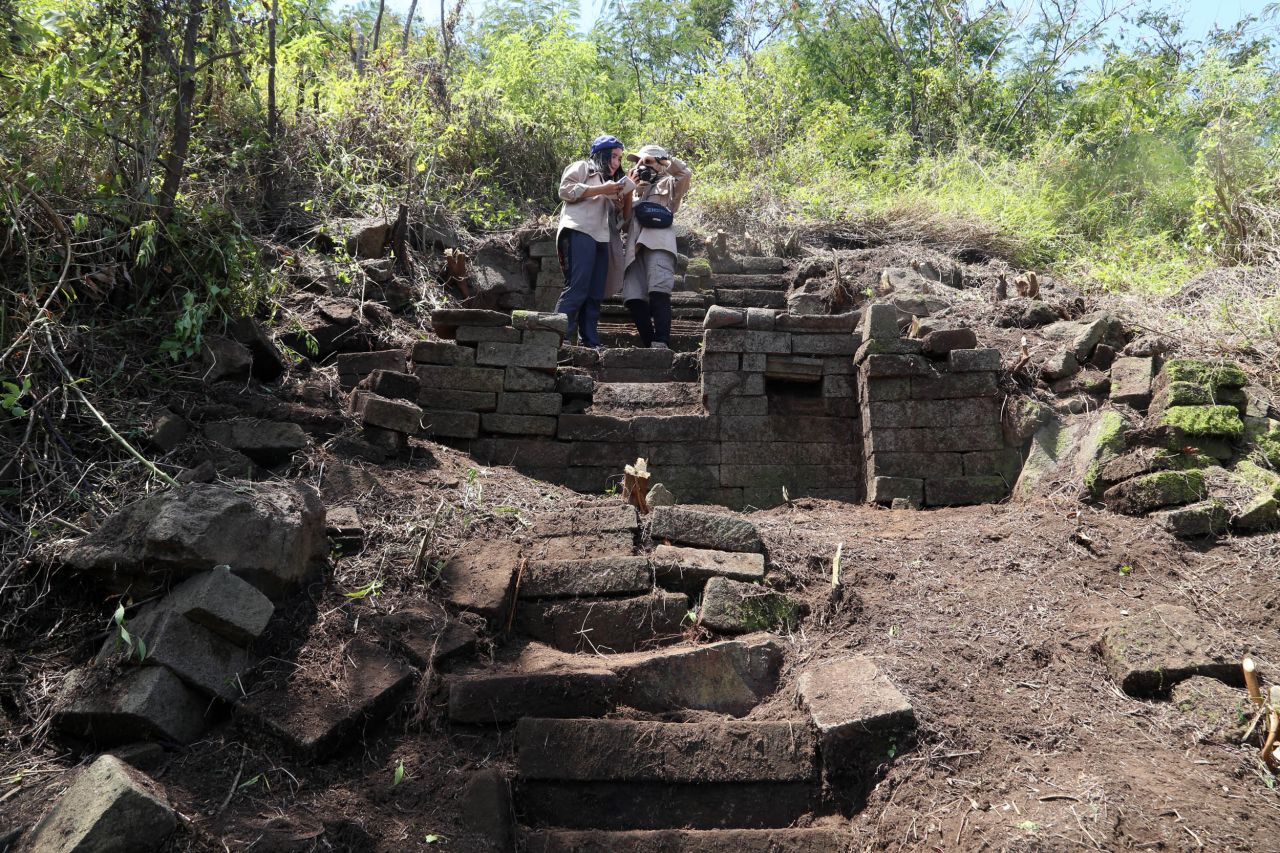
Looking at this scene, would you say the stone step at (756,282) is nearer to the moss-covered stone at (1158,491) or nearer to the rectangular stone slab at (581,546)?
the moss-covered stone at (1158,491)

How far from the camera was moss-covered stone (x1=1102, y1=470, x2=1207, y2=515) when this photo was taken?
496 centimetres

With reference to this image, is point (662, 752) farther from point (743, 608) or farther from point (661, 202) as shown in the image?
point (661, 202)

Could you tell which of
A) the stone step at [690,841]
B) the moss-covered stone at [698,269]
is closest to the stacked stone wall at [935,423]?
the stone step at [690,841]

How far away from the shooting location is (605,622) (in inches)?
168

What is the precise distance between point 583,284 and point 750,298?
1.93m

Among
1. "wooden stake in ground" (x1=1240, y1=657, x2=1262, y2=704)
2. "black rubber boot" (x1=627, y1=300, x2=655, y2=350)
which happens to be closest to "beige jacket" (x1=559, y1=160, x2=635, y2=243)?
"black rubber boot" (x1=627, y1=300, x2=655, y2=350)

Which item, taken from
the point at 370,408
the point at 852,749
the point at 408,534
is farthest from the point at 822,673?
the point at 370,408

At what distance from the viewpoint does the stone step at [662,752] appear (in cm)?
348

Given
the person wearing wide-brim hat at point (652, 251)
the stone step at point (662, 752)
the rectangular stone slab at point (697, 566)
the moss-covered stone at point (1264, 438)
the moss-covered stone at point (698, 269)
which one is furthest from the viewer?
the moss-covered stone at point (698, 269)

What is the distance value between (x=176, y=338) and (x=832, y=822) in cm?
412

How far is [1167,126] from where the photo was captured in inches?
469

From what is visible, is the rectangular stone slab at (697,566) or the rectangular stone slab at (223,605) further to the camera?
the rectangular stone slab at (697,566)

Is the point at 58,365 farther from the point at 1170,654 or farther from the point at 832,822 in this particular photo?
the point at 1170,654

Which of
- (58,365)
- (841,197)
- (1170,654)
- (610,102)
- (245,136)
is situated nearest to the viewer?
(1170,654)
